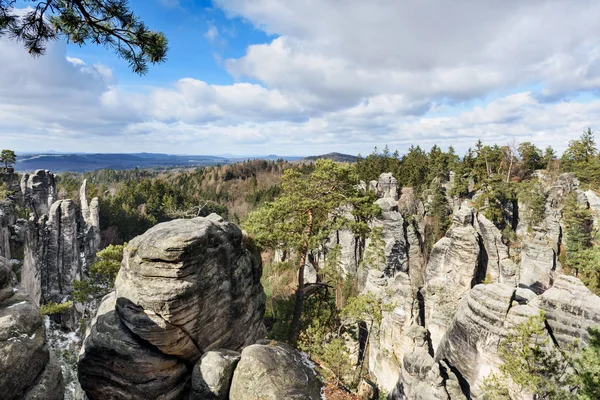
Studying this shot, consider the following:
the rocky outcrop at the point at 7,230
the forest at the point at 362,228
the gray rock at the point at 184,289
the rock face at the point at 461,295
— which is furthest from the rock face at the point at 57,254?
the rock face at the point at 461,295

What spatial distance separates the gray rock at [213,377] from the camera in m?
9.52

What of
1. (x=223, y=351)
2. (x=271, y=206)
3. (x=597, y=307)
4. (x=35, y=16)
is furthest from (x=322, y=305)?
(x=35, y=16)

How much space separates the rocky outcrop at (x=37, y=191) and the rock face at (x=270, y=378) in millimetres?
46644

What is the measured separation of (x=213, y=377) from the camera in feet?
31.6

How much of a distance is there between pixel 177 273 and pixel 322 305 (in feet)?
31.1

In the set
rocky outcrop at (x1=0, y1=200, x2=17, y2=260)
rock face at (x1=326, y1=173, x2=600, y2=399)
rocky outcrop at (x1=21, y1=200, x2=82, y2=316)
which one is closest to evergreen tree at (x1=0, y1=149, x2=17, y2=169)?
rocky outcrop at (x1=21, y1=200, x2=82, y2=316)

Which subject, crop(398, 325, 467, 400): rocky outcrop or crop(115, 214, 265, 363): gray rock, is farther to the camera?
crop(398, 325, 467, 400): rocky outcrop

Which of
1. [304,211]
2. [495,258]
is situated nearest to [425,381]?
[304,211]

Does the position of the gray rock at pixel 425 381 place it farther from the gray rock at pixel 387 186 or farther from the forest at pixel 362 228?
the gray rock at pixel 387 186

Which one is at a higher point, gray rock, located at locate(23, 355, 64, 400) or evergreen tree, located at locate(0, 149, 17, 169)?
evergreen tree, located at locate(0, 149, 17, 169)

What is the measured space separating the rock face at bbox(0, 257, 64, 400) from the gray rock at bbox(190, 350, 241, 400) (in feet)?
11.8

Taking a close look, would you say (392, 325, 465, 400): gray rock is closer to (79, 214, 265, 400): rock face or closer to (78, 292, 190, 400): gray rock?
(79, 214, 265, 400): rock face

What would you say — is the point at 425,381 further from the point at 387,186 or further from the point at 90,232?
the point at 90,232

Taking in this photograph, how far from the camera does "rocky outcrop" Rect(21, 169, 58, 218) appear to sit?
4231 centimetres
